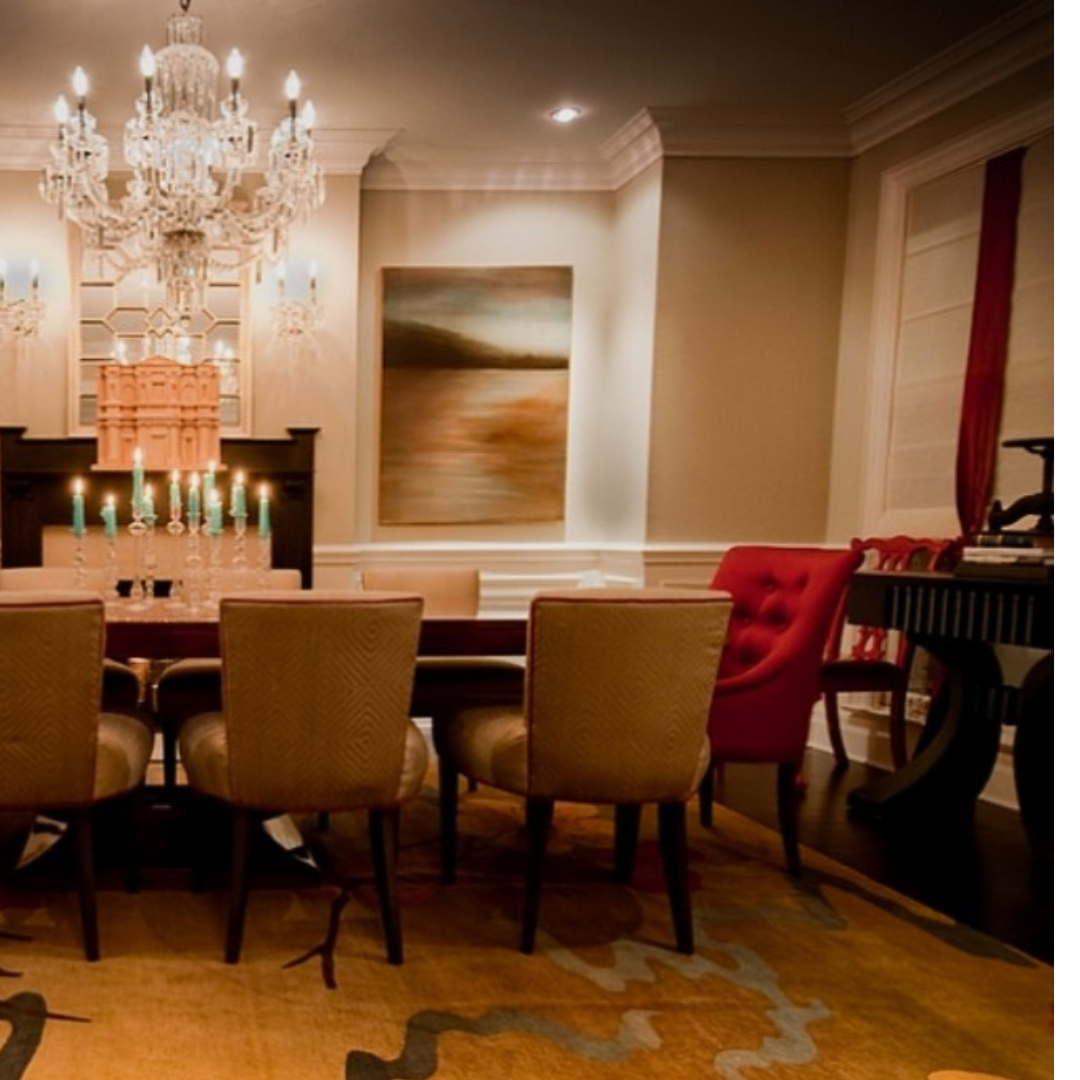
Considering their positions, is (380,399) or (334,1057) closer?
(334,1057)

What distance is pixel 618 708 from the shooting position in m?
1.94

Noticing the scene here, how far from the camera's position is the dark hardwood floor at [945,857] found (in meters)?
2.26

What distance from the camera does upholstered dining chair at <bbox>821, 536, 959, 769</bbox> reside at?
11.1 feet

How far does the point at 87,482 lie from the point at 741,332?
300 centimetres

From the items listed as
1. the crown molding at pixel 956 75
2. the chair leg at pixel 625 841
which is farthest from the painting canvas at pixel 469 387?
the chair leg at pixel 625 841

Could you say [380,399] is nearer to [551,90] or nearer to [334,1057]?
[551,90]

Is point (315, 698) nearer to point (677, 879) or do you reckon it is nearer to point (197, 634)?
point (197, 634)

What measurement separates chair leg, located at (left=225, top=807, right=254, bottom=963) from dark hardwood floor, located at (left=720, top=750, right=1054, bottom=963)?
1565mm

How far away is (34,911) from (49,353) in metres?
3.10

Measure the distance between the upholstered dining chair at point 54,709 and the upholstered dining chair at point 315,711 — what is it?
0.78 ft

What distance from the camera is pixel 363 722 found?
188 cm

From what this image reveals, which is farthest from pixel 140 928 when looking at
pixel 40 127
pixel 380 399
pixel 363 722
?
pixel 40 127

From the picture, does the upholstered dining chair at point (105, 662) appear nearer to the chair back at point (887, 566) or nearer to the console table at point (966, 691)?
the console table at point (966, 691)

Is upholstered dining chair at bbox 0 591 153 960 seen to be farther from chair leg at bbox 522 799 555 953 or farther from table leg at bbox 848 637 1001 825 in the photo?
table leg at bbox 848 637 1001 825
